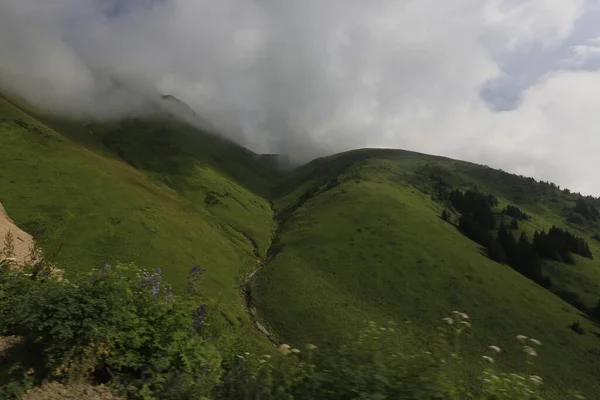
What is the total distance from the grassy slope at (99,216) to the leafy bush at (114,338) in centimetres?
6076

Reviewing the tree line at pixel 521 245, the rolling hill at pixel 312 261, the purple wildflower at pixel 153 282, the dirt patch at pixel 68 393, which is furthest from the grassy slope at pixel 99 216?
the tree line at pixel 521 245

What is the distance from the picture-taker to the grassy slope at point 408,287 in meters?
95.4

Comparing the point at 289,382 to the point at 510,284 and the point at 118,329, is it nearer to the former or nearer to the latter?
the point at 118,329

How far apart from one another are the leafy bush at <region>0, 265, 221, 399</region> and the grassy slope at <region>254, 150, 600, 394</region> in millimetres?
70168

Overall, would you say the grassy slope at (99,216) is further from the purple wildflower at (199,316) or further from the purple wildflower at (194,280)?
the purple wildflower at (199,316)

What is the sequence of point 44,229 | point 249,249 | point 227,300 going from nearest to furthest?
point 44,229 < point 227,300 < point 249,249

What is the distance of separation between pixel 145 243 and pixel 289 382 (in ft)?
313

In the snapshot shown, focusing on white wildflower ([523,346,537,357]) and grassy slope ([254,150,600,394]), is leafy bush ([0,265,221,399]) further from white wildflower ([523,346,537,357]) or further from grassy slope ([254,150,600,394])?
grassy slope ([254,150,600,394])

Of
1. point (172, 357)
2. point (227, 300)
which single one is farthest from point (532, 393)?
point (227, 300)

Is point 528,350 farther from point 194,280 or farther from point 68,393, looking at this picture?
point 194,280

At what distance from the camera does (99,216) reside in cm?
9612

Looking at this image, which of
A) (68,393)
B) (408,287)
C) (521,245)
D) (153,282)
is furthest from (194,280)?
(521,245)

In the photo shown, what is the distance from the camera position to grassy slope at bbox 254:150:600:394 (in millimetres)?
95438

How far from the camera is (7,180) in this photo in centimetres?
9894
